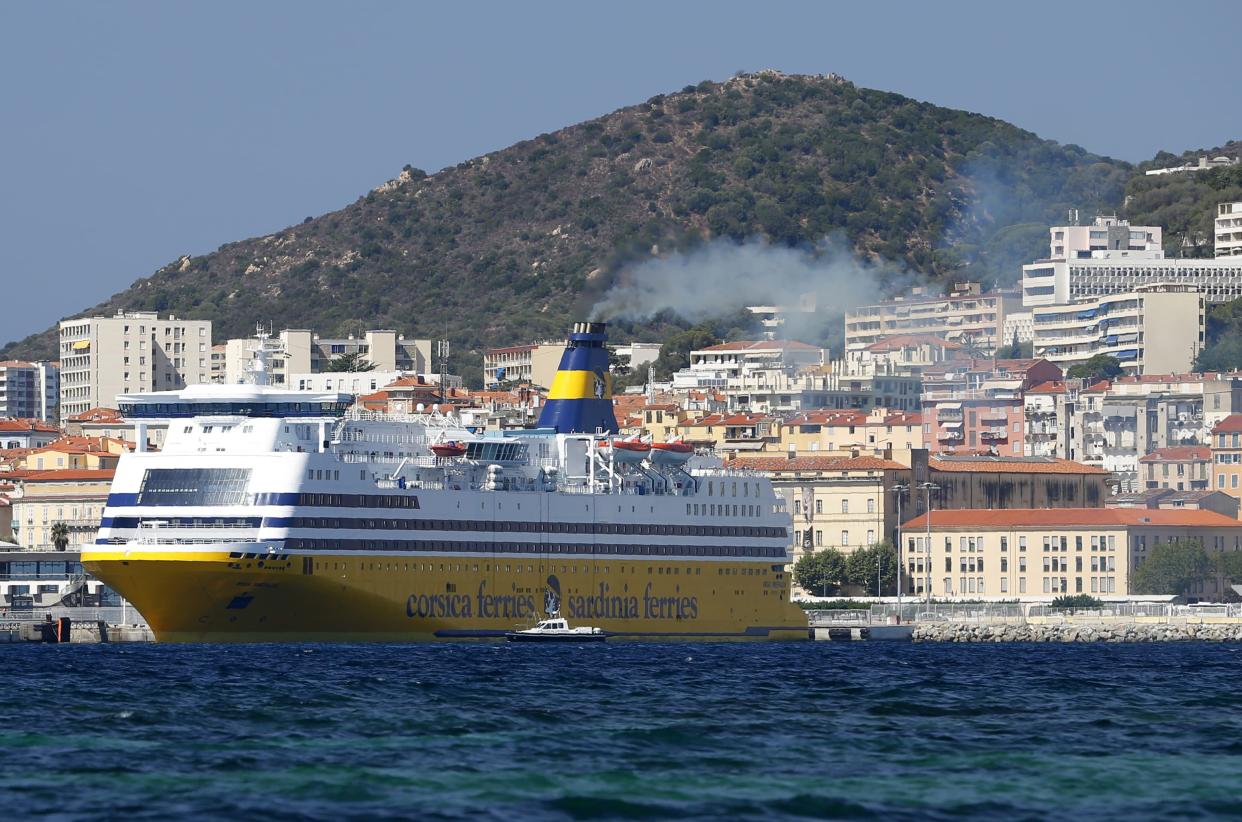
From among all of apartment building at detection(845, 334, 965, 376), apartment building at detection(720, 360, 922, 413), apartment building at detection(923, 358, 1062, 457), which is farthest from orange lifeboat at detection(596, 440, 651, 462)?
apartment building at detection(845, 334, 965, 376)

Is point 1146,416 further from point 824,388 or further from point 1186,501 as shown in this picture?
point 1186,501

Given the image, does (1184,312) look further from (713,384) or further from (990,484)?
(990,484)

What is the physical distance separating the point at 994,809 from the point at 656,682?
2762cm

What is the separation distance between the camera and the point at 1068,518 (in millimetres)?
131250

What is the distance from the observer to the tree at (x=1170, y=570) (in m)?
126

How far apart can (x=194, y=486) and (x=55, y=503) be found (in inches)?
2070

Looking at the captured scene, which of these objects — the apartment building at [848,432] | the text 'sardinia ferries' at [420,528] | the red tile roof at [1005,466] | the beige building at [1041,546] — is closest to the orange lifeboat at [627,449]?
the text 'sardinia ferries' at [420,528]

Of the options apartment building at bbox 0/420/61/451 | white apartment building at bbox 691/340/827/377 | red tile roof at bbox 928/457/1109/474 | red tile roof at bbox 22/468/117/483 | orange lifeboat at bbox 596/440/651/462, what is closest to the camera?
orange lifeboat at bbox 596/440/651/462

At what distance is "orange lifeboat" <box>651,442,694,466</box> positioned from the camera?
9762cm

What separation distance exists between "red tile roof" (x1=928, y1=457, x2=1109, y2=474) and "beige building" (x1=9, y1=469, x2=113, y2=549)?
40.3 metres

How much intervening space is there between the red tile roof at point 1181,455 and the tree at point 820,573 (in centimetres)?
3304

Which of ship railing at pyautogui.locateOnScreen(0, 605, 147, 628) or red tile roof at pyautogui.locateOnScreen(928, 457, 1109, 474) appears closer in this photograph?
ship railing at pyautogui.locateOnScreen(0, 605, 147, 628)

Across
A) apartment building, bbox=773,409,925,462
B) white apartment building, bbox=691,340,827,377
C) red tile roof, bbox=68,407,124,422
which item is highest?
white apartment building, bbox=691,340,827,377

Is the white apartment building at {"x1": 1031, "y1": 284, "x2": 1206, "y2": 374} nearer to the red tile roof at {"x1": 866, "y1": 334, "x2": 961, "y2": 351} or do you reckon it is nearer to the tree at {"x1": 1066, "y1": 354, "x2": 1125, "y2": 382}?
the tree at {"x1": 1066, "y1": 354, "x2": 1125, "y2": 382}
